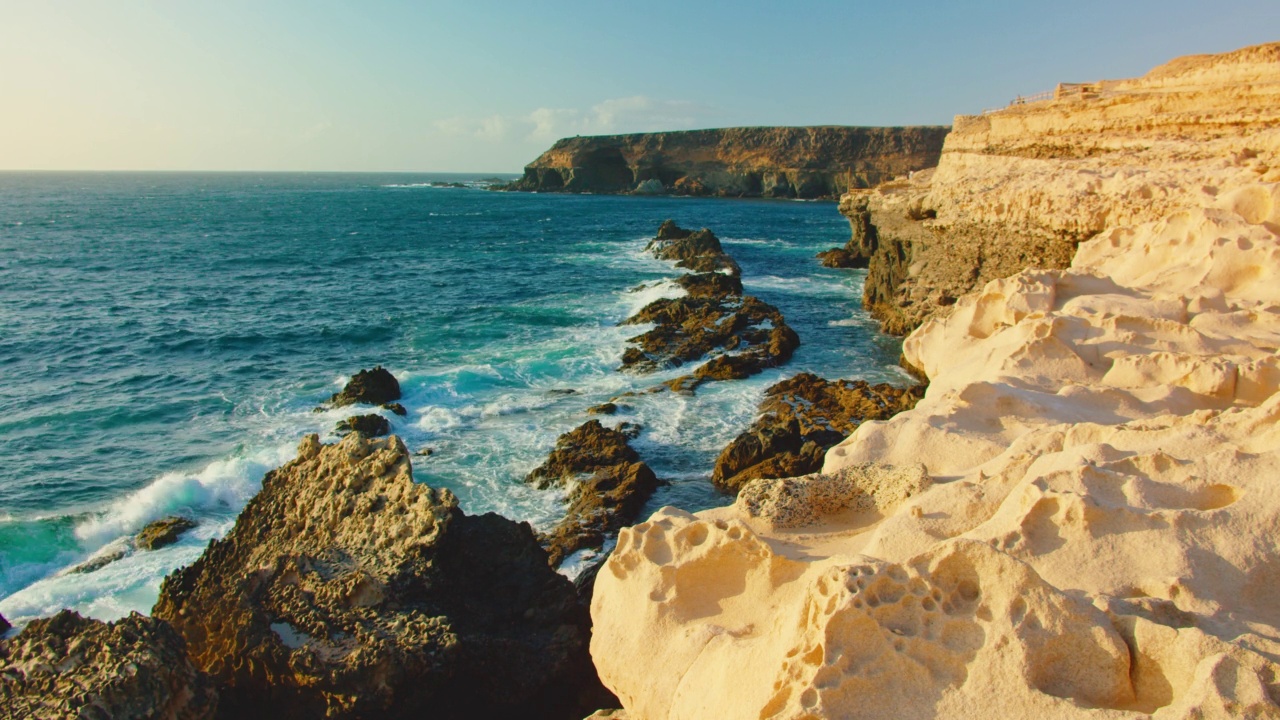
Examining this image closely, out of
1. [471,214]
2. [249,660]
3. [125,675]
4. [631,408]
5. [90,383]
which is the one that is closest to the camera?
[125,675]

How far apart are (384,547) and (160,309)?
30.3m

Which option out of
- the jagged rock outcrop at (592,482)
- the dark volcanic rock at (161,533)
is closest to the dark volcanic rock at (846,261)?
the jagged rock outcrop at (592,482)

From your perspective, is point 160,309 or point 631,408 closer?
point 631,408

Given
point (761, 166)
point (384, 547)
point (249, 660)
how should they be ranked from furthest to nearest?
point (761, 166), point (384, 547), point (249, 660)

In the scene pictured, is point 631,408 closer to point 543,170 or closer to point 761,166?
point 761,166

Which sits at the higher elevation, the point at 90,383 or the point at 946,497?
the point at 946,497

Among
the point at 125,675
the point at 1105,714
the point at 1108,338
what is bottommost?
the point at 125,675

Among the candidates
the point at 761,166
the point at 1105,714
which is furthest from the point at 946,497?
the point at 761,166

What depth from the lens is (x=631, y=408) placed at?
1844 cm

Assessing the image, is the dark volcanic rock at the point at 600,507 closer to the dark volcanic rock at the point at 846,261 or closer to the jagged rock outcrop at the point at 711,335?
the jagged rock outcrop at the point at 711,335

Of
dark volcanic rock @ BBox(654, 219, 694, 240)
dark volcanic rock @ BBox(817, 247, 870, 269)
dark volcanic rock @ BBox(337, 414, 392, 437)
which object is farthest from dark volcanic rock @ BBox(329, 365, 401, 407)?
dark volcanic rock @ BBox(654, 219, 694, 240)

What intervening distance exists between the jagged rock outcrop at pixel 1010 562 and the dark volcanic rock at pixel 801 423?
4.39 m

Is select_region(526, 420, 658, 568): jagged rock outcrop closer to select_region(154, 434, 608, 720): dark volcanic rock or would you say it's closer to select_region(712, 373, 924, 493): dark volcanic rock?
select_region(712, 373, 924, 493): dark volcanic rock

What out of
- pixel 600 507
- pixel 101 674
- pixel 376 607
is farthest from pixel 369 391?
pixel 101 674
